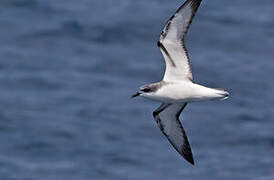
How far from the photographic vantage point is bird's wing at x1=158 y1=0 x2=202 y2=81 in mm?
23489

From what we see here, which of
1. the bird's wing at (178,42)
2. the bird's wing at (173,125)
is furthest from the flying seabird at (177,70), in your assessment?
the bird's wing at (173,125)

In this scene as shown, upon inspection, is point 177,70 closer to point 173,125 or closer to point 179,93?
point 179,93

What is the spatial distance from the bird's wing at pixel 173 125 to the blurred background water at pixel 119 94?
85.0 ft

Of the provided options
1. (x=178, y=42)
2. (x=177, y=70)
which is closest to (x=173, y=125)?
(x=177, y=70)

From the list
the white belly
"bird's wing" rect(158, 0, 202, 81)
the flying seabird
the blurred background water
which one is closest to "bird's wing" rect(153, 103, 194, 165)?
the flying seabird

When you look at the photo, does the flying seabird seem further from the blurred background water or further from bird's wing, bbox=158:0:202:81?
the blurred background water

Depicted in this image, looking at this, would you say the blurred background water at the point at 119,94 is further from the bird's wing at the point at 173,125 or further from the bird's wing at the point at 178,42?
the bird's wing at the point at 178,42

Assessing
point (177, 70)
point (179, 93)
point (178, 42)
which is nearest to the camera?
point (179, 93)

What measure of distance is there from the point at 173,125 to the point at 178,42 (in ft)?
9.87

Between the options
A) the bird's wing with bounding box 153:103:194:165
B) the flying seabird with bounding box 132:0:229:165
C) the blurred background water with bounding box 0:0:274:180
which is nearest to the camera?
the flying seabird with bounding box 132:0:229:165

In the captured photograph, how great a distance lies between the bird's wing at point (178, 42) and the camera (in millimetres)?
23489

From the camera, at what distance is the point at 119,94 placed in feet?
190

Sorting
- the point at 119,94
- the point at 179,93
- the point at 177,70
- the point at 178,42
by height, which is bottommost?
the point at 179,93

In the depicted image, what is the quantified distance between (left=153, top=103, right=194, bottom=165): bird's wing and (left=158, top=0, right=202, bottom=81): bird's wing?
1.99m
